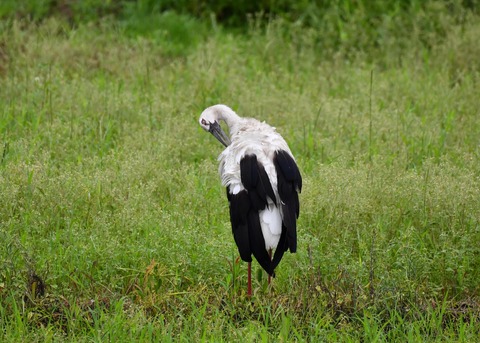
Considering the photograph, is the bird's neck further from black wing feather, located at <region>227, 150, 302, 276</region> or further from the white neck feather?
black wing feather, located at <region>227, 150, 302, 276</region>

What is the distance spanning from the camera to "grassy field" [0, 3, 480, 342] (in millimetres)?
4613

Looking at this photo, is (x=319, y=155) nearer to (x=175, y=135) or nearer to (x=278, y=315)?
(x=175, y=135)

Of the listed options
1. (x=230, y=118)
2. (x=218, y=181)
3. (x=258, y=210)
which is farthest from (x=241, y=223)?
(x=218, y=181)

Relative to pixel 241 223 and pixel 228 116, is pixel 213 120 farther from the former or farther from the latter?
pixel 241 223

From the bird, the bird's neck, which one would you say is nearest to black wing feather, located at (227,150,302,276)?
the bird

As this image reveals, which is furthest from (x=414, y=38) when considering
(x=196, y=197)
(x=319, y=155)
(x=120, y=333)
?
(x=120, y=333)

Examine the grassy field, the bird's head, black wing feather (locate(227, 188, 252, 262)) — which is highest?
the bird's head

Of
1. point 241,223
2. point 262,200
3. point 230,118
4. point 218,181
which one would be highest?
point 230,118

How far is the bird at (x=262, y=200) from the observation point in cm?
454

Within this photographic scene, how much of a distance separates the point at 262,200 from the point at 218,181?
1.57 metres

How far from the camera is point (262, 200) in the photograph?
4.58 meters

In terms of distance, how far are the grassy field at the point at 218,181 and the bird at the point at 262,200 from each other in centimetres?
23

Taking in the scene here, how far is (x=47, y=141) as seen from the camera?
21.5 ft

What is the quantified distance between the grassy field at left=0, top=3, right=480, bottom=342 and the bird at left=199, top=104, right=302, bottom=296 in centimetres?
23
